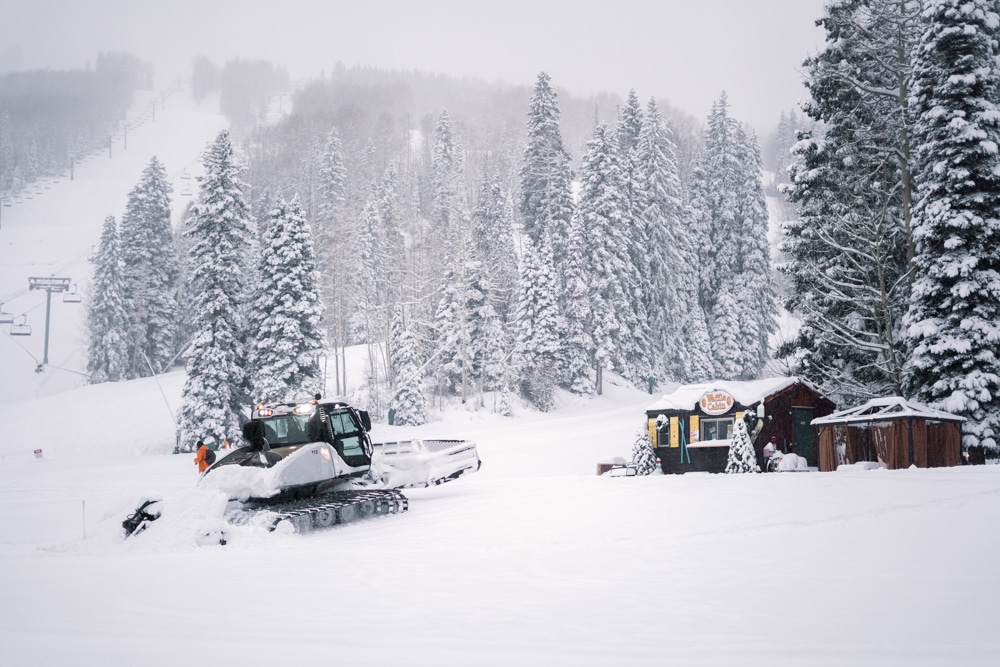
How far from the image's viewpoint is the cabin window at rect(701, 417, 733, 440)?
29.8m

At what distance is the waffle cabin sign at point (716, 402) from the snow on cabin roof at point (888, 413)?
5.98m

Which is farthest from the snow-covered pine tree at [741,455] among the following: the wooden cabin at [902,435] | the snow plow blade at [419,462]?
the snow plow blade at [419,462]

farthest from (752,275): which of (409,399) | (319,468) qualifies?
(319,468)

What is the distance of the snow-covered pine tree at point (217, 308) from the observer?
40969 mm

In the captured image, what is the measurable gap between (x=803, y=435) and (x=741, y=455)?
283 inches

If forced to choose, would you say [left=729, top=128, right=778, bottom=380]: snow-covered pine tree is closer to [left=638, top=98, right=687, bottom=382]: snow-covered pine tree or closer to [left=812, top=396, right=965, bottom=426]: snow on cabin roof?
[left=638, top=98, right=687, bottom=382]: snow-covered pine tree

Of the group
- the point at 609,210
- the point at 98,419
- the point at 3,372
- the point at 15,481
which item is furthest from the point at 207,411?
the point at 3,372

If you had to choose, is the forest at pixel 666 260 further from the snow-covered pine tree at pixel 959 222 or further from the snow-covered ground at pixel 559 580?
the snow-covered ground at pixel 559 580

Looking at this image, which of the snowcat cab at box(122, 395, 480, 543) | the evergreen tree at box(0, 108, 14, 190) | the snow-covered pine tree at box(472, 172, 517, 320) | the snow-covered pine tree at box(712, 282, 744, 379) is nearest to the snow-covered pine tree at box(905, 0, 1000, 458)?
the snowcat cab at box(122, 395, 480, 543)

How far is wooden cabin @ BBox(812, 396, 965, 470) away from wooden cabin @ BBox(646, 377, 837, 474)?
5.72 metres

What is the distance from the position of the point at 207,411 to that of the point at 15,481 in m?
9.88

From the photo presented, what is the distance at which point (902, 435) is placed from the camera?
21.5 m

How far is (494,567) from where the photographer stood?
36.6 feet

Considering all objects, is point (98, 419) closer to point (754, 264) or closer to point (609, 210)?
point (609, 210)
